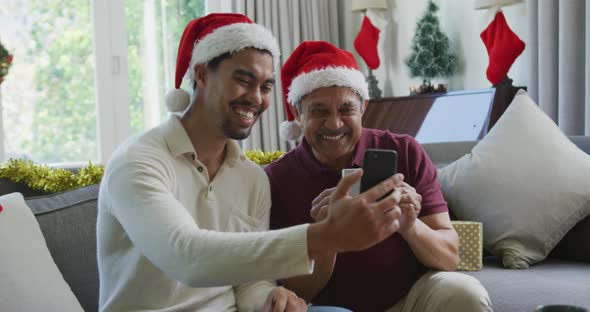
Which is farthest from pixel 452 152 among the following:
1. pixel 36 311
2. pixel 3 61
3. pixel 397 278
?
pixel 3 61

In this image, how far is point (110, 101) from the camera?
425cm

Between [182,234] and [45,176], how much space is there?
3.87 feet

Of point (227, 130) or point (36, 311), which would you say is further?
point (227, 130)

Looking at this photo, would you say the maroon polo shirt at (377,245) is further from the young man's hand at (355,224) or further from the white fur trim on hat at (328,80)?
the young man's hand at (355,224)

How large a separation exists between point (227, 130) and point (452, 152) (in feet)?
3.98

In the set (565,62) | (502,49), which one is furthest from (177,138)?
(502,49)

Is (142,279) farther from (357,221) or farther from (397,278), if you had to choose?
(397,278)

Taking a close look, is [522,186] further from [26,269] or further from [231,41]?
[26,269]

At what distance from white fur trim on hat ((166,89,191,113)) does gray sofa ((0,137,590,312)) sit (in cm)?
43

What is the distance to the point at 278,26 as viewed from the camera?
475 centimetres

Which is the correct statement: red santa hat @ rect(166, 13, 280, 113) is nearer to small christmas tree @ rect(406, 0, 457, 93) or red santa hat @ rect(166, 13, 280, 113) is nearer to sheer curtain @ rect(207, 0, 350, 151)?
small christmas tree @ rect(406, 0, 457, 93)

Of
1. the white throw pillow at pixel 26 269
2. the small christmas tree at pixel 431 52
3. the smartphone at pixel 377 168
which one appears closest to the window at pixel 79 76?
the small christmas tree at pixel 431 52

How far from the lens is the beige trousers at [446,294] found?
1.53 metres

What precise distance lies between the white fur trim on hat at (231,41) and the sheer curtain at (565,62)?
2.26 meters
